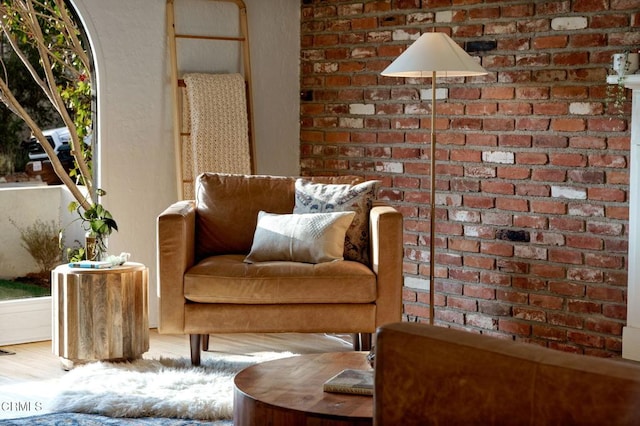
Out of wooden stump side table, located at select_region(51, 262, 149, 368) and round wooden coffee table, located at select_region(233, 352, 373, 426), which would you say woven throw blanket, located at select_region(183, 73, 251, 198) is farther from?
round wooden coffee table, located at select_region(233, 352, 373, 426)

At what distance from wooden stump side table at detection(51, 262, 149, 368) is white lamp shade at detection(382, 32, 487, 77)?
157cm

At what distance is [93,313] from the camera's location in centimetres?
432

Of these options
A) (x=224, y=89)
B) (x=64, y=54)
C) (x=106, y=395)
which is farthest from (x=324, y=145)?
(x=106, y=395)

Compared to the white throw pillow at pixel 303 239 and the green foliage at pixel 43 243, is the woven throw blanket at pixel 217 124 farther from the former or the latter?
the white throw pillow at pixel 303 239

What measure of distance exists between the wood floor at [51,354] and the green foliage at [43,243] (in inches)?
17.5

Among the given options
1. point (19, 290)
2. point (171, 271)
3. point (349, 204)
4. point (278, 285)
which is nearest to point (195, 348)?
point (171, 271)

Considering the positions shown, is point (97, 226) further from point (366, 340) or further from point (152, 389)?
point (366, 340)

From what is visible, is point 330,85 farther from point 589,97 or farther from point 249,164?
point 589,97

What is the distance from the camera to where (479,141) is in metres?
4.92

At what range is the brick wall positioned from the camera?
4.40m

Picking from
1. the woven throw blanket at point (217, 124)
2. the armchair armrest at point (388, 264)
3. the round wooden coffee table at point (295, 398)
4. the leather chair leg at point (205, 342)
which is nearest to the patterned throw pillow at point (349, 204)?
the armchair armrest at point (388, 264)

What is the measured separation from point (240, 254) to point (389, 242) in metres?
0.79

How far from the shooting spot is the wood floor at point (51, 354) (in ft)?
12.8

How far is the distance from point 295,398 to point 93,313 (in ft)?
6.20
